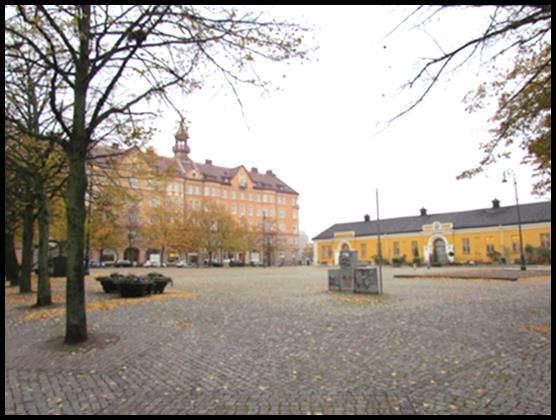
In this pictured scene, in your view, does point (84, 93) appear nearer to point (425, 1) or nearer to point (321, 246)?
point (425, 1)

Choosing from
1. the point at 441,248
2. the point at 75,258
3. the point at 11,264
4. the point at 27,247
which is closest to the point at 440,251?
the point at 441,248

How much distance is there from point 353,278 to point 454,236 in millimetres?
45030

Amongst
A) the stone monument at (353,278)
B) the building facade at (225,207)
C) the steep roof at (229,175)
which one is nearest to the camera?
the stone monument at (353,278)

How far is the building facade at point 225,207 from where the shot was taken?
6531 centimetres

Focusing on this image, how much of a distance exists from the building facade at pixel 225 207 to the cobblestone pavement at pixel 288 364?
48477 mm

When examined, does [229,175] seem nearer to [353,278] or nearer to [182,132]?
[353,278]

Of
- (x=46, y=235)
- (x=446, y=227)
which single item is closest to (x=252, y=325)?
(x=46, y=235)

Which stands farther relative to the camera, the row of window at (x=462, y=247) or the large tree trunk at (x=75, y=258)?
the row of window at (x=462, y=247)

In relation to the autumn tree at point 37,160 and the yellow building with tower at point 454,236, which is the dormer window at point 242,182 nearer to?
the yellow building with tower at point 454,236

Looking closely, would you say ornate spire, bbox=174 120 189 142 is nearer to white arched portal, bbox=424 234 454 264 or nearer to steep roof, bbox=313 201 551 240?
steep roof, bbox=313 201 551 240

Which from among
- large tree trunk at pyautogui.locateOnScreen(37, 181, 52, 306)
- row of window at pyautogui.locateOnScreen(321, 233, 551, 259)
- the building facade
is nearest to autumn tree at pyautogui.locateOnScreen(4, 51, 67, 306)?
large tree trunk at pyautogui.locateOnScreen(37, 181, 52, 306)

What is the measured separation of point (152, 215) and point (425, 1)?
62.7 metres

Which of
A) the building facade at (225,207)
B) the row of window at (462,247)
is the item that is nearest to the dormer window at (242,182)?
the building facade at (225,207)

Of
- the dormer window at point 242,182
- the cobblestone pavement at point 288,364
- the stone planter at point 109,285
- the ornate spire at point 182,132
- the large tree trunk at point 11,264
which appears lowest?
the cobblestone pavement at point 288,364
